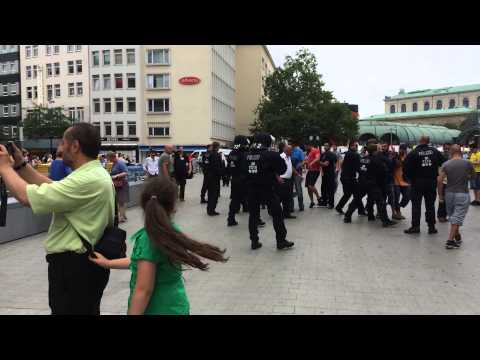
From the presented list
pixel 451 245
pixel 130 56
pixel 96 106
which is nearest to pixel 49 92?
pixel 96 106

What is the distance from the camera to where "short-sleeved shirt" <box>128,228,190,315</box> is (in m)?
2.58

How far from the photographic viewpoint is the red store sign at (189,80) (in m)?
58.2

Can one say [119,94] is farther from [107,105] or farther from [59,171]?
[59,171]

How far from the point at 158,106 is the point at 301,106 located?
19.7 metres

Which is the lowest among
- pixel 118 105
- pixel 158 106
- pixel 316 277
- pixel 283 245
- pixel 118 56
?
pixel 316 277

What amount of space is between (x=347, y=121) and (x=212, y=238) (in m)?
58.3

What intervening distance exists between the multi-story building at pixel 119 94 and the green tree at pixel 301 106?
58.0 ft

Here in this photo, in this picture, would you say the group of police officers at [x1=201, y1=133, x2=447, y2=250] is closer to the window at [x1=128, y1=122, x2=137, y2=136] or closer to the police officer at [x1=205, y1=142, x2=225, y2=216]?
the police officer at [x1=205, y1=142, x2=225, y2=216]

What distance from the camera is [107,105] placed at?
61.5 meters

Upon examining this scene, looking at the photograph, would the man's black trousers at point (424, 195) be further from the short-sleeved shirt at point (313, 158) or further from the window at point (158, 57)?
the window at point (158, 57)

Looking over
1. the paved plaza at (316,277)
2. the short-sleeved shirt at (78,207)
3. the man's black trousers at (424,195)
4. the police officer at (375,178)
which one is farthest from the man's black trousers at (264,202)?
the short-sleeved shirt at (78,207)

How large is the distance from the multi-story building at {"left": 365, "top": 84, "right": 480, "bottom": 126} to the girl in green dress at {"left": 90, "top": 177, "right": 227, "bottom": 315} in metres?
147
